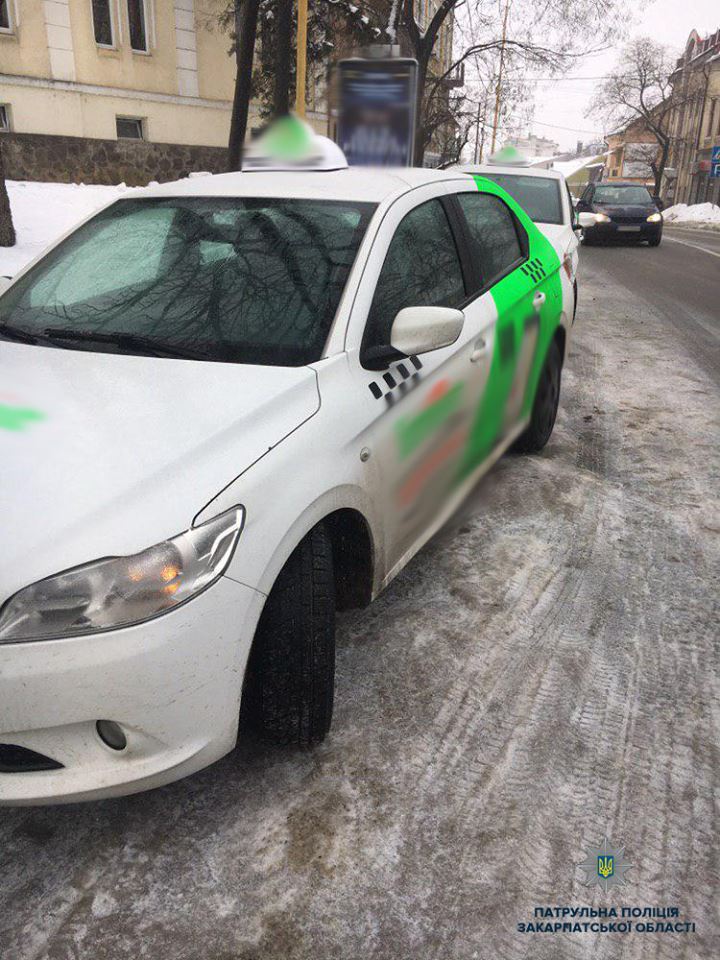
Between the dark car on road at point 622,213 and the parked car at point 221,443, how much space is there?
1685 centimetres

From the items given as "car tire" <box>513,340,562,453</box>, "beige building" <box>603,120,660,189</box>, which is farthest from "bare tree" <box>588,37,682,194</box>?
"car tire" <box>513,340,562,453</box>

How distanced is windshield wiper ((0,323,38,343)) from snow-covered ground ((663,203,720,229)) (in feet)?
135

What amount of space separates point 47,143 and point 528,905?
2141 centimetres

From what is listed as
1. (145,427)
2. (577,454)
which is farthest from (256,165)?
(577,454)

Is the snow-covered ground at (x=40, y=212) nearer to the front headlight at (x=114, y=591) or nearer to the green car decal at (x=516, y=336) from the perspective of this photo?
the green car decal at (x=516, y=336)

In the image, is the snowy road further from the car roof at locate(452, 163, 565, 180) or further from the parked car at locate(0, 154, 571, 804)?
the car roof at locate(452, 163, 565, 180)

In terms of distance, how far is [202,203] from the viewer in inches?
124

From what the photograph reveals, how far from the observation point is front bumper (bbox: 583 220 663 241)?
62.7ft

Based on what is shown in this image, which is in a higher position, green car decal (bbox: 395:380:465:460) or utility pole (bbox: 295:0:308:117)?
utility pole (bbox: 295:0:308:117)

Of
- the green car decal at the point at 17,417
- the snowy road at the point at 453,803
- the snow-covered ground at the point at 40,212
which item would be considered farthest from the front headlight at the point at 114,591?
the snow-covered ground at the point at 40,212

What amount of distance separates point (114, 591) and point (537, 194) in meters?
8.10

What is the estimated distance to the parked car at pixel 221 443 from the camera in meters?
1.81

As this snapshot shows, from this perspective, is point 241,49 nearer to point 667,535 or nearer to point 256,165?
point 256,165

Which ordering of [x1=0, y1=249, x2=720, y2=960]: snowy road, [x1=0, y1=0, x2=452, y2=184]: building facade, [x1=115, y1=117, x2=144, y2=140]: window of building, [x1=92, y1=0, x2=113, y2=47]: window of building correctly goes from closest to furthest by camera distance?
[x1=0, y1=249, x2=720, y2=960]: snowy road < [x1=0, y1=0, x2=452, y2=184]: building facade < [x1=92, y1=0, x2=113, y2=47]: window of building < [x1=115, y1=117, x2=144, y2=140]: window of building
